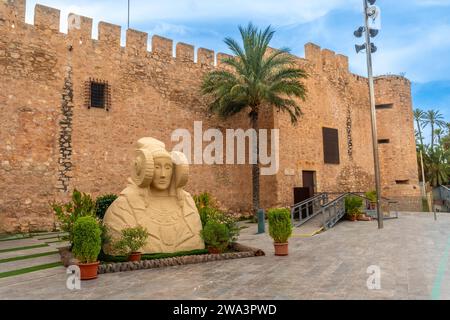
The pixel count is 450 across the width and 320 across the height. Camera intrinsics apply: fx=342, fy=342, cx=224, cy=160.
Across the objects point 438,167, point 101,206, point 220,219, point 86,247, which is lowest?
point 86,247

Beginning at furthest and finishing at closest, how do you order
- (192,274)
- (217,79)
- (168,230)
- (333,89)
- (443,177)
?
(443,177) → (333,89) → (217,79) → (168,230) → (192,274)

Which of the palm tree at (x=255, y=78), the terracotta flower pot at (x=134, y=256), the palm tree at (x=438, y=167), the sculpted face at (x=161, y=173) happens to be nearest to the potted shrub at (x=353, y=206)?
the palm tree at (x=255, y=78)

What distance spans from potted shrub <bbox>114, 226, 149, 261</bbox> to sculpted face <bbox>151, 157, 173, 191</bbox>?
106 centimetres

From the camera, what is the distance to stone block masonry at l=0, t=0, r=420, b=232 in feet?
40.4

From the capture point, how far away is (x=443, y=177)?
35.7 meters

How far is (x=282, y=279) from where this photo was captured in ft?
17.1

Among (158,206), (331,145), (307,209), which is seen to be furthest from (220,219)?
(331,145)

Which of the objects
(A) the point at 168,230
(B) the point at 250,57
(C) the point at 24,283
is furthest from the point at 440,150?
(C) the point at 24,283

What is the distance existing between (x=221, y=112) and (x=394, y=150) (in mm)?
14141

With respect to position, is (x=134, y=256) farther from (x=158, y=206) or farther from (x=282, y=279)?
(x=282, y=279)

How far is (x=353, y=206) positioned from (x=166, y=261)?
10.6 metres

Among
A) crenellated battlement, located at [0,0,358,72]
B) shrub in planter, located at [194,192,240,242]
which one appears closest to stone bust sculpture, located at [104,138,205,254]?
shrub in planter, located at [194,192,240,242]

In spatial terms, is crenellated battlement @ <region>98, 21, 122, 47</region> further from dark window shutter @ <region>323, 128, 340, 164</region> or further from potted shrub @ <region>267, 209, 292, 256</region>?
dark window shutter @ <region>323, 128, 340, 164</region>

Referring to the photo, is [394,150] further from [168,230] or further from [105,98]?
[168,230]
